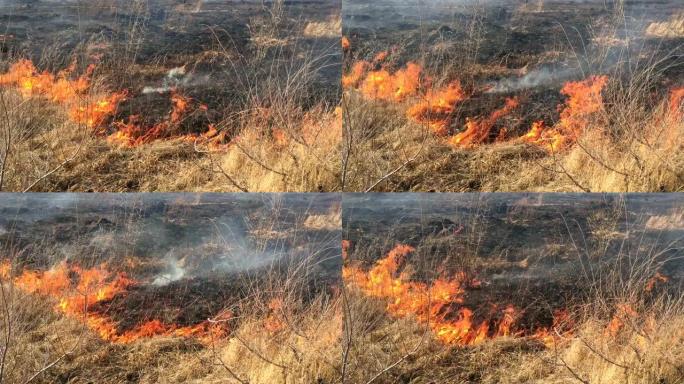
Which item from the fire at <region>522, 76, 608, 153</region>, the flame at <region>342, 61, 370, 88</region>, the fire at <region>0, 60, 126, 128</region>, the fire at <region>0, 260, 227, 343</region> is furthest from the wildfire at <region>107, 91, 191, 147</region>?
the fire at <region>522, 76, 608, 153</region>

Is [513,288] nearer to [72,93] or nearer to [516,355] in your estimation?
[516,355]

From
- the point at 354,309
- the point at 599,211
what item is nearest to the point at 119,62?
the point at 354,309

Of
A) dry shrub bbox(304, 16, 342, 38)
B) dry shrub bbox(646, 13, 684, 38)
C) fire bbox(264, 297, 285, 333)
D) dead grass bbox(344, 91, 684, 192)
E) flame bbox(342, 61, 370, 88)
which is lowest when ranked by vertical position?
fire bbox(264, 297, 285, 333)

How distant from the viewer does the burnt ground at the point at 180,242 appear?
3.79 meters

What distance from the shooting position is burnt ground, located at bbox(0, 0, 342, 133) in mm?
3848

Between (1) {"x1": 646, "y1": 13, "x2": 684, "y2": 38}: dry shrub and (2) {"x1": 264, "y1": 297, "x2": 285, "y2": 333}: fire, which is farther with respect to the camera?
(1) {"x1": 646, "y1": 13, "x2": 684, "y2": 38}: dry shrub

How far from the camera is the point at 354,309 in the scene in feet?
12.4

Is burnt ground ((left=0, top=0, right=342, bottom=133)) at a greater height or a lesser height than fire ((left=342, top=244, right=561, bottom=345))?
greater

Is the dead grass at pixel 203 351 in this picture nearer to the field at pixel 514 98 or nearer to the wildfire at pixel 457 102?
the field at pixel 514 98

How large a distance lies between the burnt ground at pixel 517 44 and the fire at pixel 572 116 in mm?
43

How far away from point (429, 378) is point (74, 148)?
7.13 ft

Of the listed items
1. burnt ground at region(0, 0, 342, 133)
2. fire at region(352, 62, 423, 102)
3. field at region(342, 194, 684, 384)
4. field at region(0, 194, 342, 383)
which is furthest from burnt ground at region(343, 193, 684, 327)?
burnt ground at region(0, 0, 342, 133)

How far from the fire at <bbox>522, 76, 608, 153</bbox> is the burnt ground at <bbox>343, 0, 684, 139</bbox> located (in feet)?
0.14

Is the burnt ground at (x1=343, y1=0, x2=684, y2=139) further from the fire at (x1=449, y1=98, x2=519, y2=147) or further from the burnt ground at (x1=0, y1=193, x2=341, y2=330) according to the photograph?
the burnt ground at (x1=0, y1=193, x2=341, y2=330)
